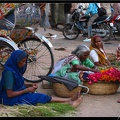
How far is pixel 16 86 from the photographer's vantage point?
4867mm

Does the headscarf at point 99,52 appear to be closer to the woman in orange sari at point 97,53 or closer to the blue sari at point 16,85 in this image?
the woman in orange sari at point 97,53

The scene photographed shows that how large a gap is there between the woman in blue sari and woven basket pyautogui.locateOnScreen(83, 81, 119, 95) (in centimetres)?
102

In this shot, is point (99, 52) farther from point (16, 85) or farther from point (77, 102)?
point (16, 85)

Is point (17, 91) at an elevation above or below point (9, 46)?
below

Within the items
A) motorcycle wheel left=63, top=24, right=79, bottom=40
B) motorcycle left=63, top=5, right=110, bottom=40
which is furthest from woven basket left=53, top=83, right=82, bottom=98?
motorcycle wheel left=63, top=24, right=79, bottom=40

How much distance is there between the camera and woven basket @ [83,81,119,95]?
18.5 feet

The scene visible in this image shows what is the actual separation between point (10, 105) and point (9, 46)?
150 centimetres

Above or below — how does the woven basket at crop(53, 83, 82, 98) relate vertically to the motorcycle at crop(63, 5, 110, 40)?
below

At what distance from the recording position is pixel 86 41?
12398 mm

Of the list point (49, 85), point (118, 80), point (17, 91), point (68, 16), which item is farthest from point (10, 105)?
point (68, 16)

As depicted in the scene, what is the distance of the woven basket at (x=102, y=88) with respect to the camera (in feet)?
18.5

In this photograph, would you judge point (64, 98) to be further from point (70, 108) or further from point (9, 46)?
point (9, 46)

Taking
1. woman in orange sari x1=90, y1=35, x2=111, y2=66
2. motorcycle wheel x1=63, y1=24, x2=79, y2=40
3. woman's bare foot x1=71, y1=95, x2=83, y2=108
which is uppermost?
woman in orange sari x1=90, y1=35, x2=111, y2=66

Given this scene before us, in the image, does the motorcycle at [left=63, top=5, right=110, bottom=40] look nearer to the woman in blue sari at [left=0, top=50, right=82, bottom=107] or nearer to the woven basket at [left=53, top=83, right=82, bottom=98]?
the woven basket at [left=53, top=83, right=82, bottom=98]
